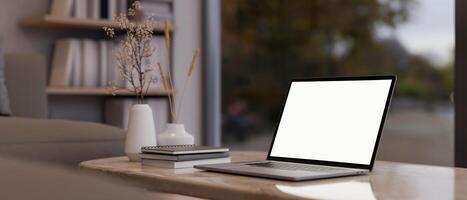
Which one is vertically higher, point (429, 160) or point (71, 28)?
point (71, 28)

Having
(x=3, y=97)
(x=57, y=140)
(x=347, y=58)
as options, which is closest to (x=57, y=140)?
(x=57, y=140)

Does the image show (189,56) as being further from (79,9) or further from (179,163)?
(179,163)

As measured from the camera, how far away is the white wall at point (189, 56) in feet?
11.9

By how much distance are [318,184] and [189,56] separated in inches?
103

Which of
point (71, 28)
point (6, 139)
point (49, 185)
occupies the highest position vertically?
point (71, 28)

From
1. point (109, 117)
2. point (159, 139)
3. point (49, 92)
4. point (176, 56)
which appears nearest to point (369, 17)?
point (176, 56)

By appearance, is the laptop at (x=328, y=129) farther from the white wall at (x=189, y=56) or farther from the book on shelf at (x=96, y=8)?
Result: the white wall at (x=189, y=56)

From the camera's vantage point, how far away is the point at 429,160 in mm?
3211

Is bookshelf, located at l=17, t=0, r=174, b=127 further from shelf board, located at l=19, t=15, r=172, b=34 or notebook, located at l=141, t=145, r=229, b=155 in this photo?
notebook, located at l=141, t=145, r=229, b=155

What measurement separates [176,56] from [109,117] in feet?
1.67

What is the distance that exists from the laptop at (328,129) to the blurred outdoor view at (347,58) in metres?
1.35

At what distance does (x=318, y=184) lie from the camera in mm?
1105

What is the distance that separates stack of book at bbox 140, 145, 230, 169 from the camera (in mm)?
1429

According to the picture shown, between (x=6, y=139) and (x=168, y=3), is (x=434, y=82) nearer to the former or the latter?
(x=168, y=3)
